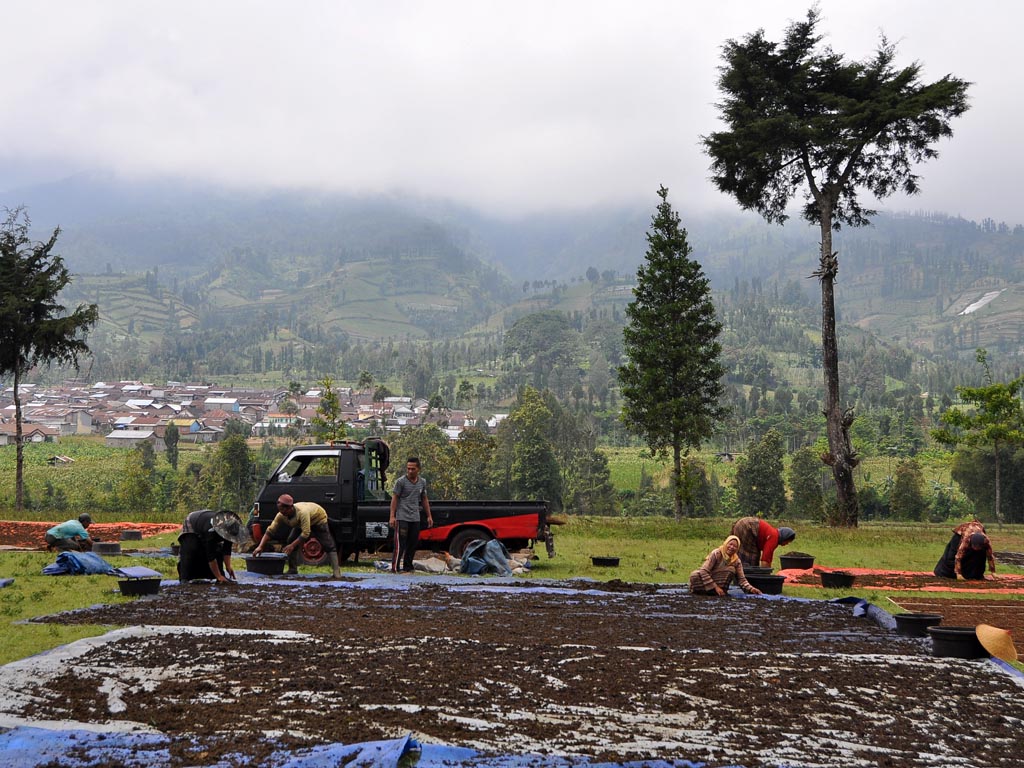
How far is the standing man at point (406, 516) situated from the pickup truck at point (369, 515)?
52.3 inches

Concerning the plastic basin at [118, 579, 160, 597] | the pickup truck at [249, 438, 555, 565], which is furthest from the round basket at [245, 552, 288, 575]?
the plastic basin at [118, 579, 160, 597]

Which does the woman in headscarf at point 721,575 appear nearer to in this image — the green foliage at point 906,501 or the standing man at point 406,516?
the standing man at point 406,516

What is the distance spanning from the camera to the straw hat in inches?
332

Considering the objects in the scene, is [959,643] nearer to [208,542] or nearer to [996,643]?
[996,643]

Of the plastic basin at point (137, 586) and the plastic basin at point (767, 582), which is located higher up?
the plastic basin at point (137, 586)

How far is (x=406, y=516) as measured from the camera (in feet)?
52.1

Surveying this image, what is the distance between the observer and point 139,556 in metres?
17.4

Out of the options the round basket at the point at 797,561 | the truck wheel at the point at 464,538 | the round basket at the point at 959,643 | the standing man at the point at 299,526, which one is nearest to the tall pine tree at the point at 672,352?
the round basket at the point at 797,561

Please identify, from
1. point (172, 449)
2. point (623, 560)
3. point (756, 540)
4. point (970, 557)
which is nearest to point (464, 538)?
point (623, 560)

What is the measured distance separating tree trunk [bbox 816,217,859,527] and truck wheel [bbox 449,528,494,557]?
16.7 metres

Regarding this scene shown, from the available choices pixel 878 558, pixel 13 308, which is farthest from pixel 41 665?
pixel 13 308

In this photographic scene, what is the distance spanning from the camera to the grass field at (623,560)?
10.2m

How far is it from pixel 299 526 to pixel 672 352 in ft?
76.4

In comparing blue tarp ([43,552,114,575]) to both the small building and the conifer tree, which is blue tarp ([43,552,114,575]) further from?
the small building
